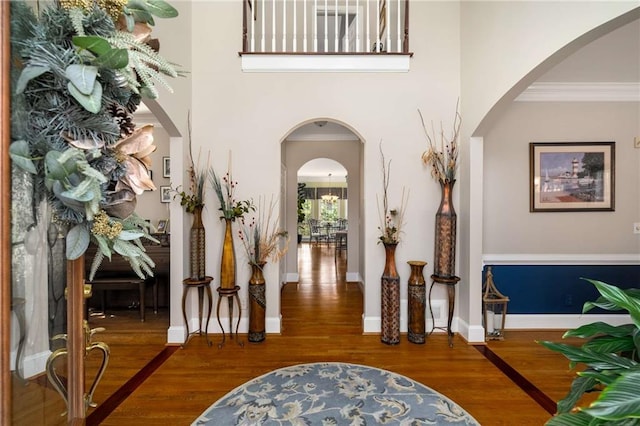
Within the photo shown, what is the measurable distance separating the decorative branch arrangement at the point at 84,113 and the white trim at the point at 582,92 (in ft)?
13.3

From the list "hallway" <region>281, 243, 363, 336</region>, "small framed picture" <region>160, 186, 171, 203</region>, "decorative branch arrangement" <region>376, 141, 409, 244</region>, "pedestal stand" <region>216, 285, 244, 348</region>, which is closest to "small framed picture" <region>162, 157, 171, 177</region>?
"small framed picture" <region>160, 186, 171, 203</region>

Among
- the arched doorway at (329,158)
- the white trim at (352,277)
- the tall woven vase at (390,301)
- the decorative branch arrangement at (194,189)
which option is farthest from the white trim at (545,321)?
the decorative branch arrangement at (194,189)

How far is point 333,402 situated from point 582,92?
14.1 ft

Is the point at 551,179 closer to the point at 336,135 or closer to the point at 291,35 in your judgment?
the point at 336,135

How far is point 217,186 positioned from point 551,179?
3912mm

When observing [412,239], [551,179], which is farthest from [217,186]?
[551,179]

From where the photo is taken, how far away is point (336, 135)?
5547mm

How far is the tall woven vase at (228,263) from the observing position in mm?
3154

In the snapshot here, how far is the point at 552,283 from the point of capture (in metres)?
3.55

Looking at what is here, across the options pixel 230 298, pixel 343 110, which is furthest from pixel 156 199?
pixel 343 110

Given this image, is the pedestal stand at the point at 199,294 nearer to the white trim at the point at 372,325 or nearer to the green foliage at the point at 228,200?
the green foliage at the point at 228,200

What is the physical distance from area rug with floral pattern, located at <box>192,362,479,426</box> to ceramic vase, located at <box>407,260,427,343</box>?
74 centimetres

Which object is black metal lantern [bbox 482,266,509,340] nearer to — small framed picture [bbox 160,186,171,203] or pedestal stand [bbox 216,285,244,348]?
pedestal stand [bbox 216,285,244,348]

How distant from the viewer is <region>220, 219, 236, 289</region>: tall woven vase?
315 centimetres
